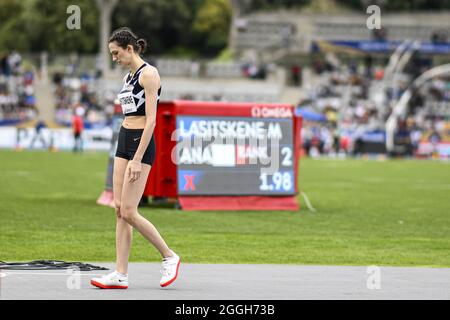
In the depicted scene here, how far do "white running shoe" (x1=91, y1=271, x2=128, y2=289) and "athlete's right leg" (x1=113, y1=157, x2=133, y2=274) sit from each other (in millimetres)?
88

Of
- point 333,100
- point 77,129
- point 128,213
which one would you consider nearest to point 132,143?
point 128,213

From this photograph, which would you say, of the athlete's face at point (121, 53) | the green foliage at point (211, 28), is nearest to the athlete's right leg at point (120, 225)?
the athlete's face at point (121, 53)

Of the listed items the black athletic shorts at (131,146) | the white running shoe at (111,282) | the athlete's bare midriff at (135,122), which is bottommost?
the white running shoe at (111,282)

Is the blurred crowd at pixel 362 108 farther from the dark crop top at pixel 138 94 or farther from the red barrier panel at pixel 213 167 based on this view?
the dark crop top at pixel 138 94

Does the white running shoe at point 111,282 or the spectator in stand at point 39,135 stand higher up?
the white running shoe at point 111,282

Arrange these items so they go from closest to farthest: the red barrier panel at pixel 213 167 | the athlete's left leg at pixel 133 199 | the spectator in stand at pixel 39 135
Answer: the athlete's left leg at pixel 133 199, the red barrier panel at pixel 213 167, the spectator in stand at pixel 39 135

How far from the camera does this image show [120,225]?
1002 cm

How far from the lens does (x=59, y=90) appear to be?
60906 mm

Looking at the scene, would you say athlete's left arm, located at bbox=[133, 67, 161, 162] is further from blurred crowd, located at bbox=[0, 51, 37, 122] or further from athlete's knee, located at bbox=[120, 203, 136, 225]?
blurred crowd, located at bbox=[0, 51, 37, 122]

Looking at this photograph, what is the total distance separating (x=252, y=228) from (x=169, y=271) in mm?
7211

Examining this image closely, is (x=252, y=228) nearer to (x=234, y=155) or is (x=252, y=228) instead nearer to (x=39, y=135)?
(x=234, y=155)

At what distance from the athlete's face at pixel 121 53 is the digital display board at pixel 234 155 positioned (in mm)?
9539

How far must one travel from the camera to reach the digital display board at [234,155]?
19703 millimetres
